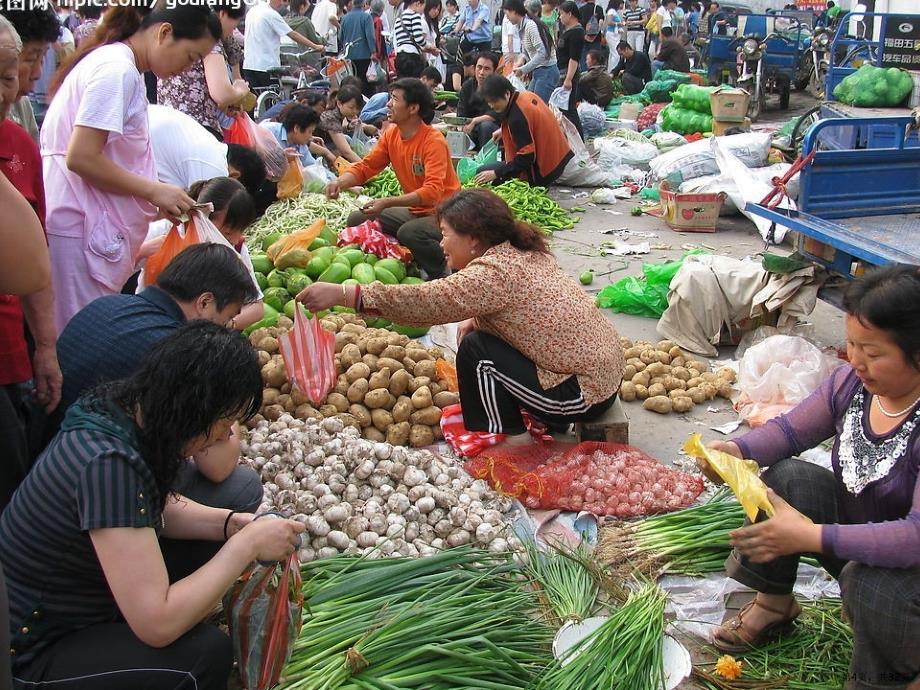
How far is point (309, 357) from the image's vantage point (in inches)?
145

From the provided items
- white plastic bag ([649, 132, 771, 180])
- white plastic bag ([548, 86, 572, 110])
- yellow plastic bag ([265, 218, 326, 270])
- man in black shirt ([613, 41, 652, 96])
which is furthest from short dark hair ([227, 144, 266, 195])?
man in black shirt ([613, 41, 652, 96])

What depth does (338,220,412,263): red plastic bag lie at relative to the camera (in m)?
5.61

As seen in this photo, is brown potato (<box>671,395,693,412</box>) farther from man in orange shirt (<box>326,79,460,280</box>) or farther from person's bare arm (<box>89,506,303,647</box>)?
person's bare arm (<box>89,506,303,647</box>)

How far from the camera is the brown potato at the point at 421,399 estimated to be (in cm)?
387

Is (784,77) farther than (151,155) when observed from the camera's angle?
Yes

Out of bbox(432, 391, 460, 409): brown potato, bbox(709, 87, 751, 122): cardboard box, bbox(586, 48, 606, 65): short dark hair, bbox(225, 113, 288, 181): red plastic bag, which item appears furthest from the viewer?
bbox(586, 48, 606, 65): short dark hair

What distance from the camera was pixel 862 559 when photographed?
6.76ft

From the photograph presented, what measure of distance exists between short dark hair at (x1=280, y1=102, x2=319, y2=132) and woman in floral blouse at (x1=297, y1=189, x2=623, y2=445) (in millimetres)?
3413

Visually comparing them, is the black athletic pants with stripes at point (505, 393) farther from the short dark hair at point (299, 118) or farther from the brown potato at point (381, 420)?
the short dark hair at point (299, 118)

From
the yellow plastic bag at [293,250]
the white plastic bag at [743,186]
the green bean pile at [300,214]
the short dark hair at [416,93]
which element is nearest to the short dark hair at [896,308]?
the yellow plastic bag at [293,250]

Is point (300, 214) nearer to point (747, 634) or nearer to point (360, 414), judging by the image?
point (360, 414)

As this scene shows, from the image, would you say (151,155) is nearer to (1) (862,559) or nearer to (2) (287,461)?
(2) (287,461)

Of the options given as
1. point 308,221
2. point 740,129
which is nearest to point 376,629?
point 308,221

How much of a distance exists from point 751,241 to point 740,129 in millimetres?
3438
